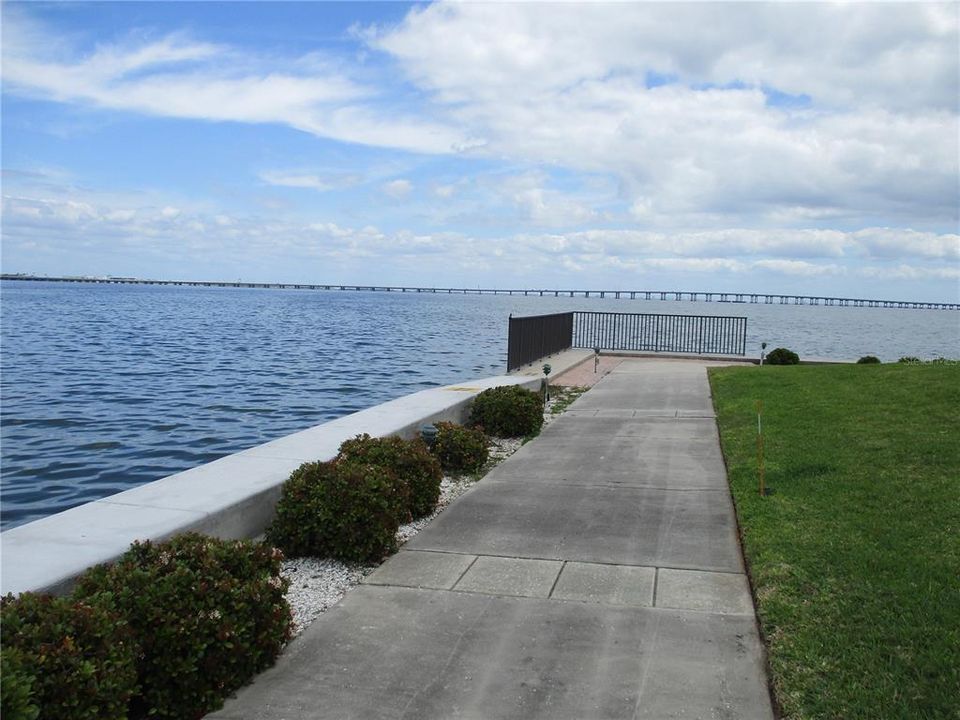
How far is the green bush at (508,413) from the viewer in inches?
492

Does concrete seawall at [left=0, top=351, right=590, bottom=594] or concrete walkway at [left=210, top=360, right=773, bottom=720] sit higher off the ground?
concrete seawall at [left=0, top=351, right=590, bottom=594]

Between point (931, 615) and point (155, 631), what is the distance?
15.3 feet

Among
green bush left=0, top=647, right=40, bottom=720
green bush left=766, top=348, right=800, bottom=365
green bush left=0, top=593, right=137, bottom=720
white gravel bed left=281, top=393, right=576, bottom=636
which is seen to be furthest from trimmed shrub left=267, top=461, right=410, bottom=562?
green bush left=766, top=348, right=800, bottom=365

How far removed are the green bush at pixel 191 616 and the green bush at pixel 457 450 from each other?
511 centimetres

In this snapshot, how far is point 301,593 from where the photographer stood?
6199 mm

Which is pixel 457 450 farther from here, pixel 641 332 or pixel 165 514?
pixel 641 332

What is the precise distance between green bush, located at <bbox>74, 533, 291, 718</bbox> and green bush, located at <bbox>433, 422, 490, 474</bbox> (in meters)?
5.11

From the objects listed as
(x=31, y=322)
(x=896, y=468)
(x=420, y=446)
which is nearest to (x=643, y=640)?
(x=420, y=446)

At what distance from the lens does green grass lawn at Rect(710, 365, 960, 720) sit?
4.59 metres

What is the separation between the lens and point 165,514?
624cm

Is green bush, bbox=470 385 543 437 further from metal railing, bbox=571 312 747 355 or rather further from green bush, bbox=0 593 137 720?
metal railing, bbox=571 312 747 355

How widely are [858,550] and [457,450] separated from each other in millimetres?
4782

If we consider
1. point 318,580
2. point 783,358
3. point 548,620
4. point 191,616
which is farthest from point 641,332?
point 191,616

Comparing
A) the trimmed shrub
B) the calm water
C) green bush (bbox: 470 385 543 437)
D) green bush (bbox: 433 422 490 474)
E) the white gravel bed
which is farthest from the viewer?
the calm water
